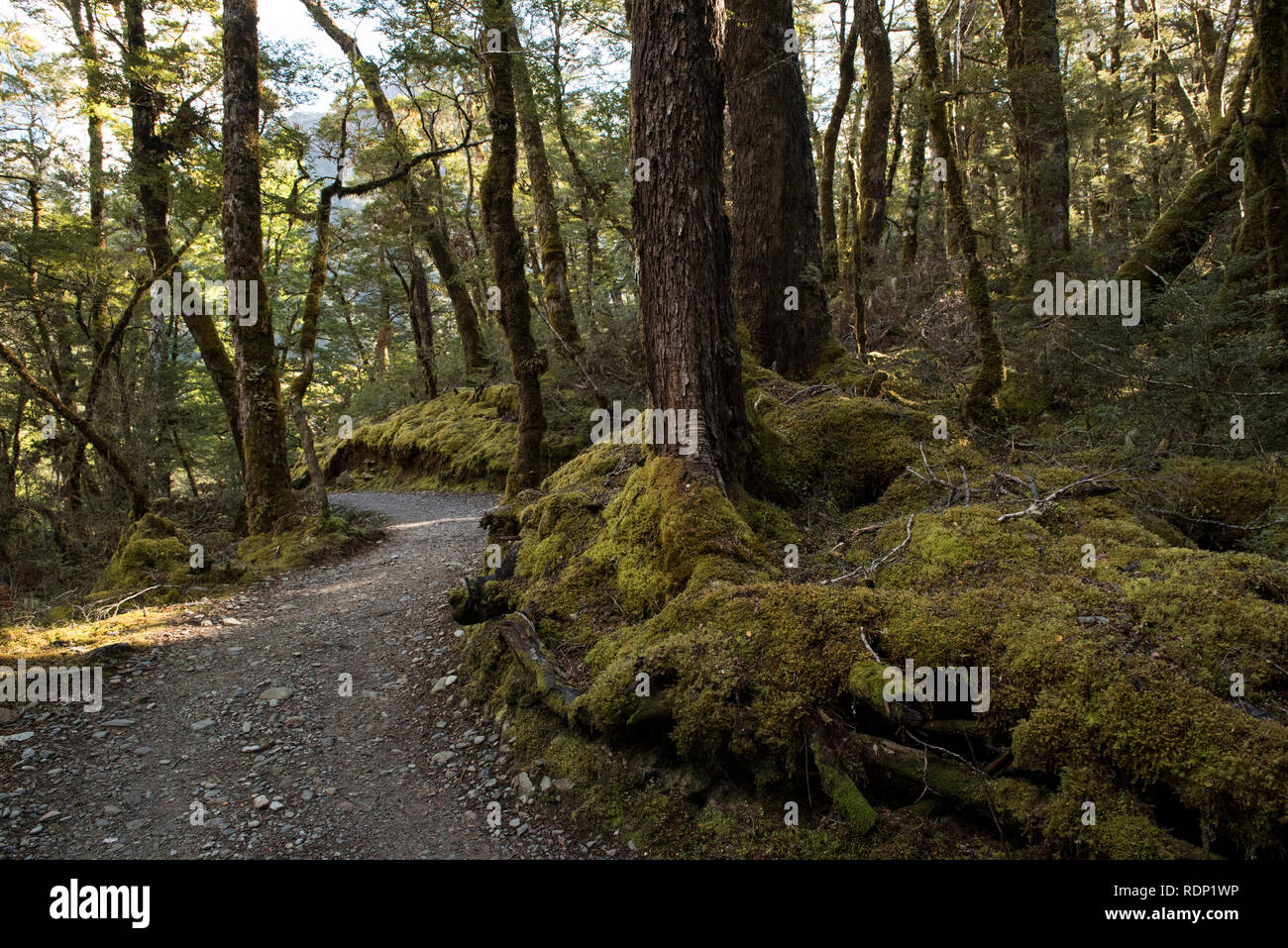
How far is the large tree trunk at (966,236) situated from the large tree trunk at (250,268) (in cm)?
941

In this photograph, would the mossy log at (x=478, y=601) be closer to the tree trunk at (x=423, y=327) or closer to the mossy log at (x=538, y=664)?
the mossy log at (x=538, y=664)

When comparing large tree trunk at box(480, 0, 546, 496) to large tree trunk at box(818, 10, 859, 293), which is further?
large tree trunk at box(818, 10, 859, 293)

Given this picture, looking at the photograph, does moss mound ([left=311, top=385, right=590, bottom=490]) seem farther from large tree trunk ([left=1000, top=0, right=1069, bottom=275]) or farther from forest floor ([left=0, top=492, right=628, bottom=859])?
large tree trunk ([left=1000, top=0, right=1069, bottom=275])

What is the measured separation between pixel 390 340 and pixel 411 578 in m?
24.1

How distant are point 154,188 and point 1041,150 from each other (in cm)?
1596

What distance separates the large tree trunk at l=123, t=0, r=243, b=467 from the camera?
12.0m

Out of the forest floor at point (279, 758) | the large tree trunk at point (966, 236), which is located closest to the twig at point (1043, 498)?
the large tree trunk at point (966, 236)

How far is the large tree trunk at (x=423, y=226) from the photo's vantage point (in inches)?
598

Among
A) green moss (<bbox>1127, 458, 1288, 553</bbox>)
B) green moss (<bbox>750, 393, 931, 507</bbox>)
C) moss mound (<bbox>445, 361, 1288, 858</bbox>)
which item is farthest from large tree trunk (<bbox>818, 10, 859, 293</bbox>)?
moss mound (<bbox>445, 361, 1288, 858</bbox>)

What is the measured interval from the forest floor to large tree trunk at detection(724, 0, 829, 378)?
516 centimetres

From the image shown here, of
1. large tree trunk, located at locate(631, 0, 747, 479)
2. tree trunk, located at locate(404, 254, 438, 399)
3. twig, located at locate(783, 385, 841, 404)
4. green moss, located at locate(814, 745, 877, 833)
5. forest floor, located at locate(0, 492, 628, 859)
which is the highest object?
tree trunk, located at locate(404, 254, 438, 399)

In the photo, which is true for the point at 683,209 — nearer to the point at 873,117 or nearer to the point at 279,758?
the point at 279,758

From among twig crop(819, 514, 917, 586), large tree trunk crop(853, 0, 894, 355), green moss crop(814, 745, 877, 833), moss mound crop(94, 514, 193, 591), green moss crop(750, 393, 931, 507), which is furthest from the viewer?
large tree trunk crop(853, 0, 894, 355)

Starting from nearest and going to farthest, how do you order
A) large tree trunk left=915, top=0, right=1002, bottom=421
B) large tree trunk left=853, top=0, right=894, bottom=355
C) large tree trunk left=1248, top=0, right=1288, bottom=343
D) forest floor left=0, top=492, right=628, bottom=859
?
forest floor left=0, top=492, right=628, bottom=859 → large tree trunk left=915, top=0, right=1002, bottom=421 → large tree trunk left=1248, top=0, right=1288, bottom=343 → large tree trunk left=853, top=0, right=894, bottom=355
